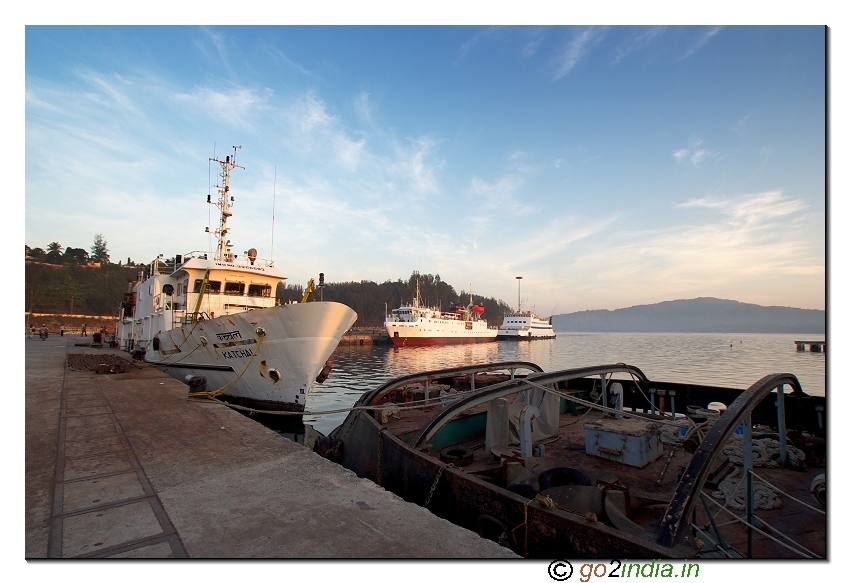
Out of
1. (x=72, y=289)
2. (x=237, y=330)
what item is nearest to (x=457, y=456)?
(x=237, y=330)

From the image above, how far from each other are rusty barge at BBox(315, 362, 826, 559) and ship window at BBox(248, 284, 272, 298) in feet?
35.1

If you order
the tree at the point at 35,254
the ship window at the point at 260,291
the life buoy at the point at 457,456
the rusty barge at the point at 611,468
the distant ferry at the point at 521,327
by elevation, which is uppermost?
the tree at the point at 35,254

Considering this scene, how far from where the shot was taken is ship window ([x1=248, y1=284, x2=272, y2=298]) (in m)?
18.5

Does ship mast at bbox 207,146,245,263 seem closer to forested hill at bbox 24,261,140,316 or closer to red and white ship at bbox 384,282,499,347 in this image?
red and white ship at bbox 384,282,499,347

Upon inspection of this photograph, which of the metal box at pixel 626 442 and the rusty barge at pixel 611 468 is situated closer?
the rusty barge at pixel 611 468

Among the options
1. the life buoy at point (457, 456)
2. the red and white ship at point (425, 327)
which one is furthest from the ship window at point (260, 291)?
the red and white ship at point (425, 327)

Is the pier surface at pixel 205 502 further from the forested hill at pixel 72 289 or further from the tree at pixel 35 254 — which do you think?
the forested hill at pixel 72 289

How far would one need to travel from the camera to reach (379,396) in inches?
380

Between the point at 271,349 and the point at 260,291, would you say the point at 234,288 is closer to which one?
the point at 260,291

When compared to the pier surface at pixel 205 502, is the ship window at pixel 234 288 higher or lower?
higher

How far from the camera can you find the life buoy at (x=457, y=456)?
6477 millimetres

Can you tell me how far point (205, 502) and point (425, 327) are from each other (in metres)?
72.6

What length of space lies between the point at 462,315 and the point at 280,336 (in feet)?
275

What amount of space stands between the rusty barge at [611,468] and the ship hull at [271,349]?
14.2ft
